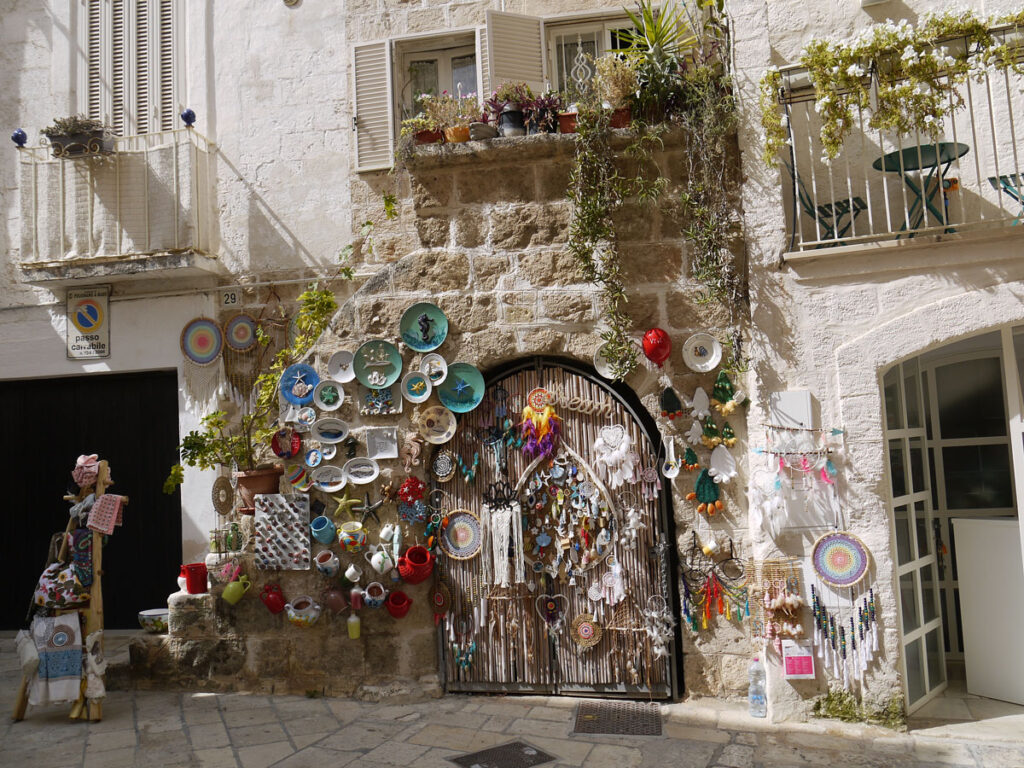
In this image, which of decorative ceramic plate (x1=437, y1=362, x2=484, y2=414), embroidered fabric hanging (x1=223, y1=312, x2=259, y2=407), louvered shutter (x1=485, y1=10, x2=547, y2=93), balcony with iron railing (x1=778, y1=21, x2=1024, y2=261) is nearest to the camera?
balcony with iron railing (x1=778, y1=21, x2=1024, y2=261)

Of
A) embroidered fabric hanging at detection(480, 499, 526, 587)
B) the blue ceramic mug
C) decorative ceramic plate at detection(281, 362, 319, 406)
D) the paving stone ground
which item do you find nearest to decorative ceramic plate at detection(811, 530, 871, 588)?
the paving stone ground

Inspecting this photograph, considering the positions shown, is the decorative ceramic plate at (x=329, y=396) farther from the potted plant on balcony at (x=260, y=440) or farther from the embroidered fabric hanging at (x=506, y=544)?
the embroidered fabric hanging at (x=506, y=544)

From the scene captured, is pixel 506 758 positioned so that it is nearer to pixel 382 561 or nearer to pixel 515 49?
pixel 382 561

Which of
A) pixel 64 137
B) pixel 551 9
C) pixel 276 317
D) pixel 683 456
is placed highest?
pixel 551 9

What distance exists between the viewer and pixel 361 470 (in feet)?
16.9

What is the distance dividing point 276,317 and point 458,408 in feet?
9.04

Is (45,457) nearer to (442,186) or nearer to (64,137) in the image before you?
(64,137)

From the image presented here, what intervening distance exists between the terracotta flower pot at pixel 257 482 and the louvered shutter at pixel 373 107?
3.00 meters

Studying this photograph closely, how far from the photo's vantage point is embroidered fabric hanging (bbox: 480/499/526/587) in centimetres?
498

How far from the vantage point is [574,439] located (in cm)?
502

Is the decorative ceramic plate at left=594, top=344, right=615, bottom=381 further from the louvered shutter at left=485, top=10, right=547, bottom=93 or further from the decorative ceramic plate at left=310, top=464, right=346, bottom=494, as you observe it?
the louvered shutter at left=485, top=10, right=547, bottom=93

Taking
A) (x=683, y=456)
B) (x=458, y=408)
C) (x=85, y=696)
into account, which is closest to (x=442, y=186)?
(x=458, y=408)

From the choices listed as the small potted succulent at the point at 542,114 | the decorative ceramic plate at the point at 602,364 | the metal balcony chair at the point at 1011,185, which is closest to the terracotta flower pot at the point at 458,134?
the small potted succulent at the point at 542,114

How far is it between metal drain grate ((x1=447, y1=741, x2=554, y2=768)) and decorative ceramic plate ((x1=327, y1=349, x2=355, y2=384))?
2371 mm
